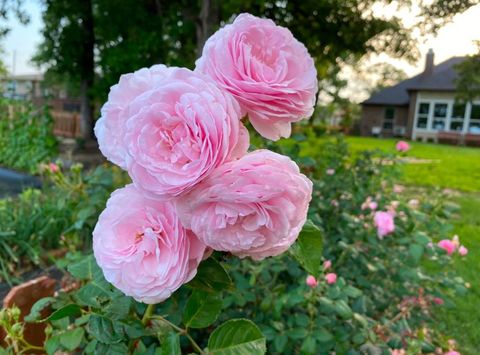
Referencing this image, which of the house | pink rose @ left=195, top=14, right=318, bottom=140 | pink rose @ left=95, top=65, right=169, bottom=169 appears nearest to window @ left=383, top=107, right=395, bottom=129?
the house

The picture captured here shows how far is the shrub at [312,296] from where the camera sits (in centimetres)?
78

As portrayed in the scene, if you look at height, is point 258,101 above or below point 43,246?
above

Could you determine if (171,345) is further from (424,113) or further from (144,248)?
(424,113)

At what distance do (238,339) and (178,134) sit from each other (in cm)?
39

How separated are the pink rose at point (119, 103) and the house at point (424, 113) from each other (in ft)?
84.0

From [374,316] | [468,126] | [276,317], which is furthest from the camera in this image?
[468,126]

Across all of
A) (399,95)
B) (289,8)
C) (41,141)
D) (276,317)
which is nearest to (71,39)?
(41,141)

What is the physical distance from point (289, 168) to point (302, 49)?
215 mm

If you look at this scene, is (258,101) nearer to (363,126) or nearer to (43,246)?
(43,246)

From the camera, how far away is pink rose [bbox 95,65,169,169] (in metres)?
0.63

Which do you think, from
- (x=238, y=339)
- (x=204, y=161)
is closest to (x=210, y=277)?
(x=238, y=339)

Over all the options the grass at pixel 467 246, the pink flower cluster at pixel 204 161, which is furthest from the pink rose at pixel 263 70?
the grass at pixel 467 246

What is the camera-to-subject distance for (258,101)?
636 mm

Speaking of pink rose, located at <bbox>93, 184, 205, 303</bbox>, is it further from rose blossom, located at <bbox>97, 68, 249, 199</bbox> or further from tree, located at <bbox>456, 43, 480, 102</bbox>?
tree, located at <bbox>456, 43, 480, 102</bbox>
